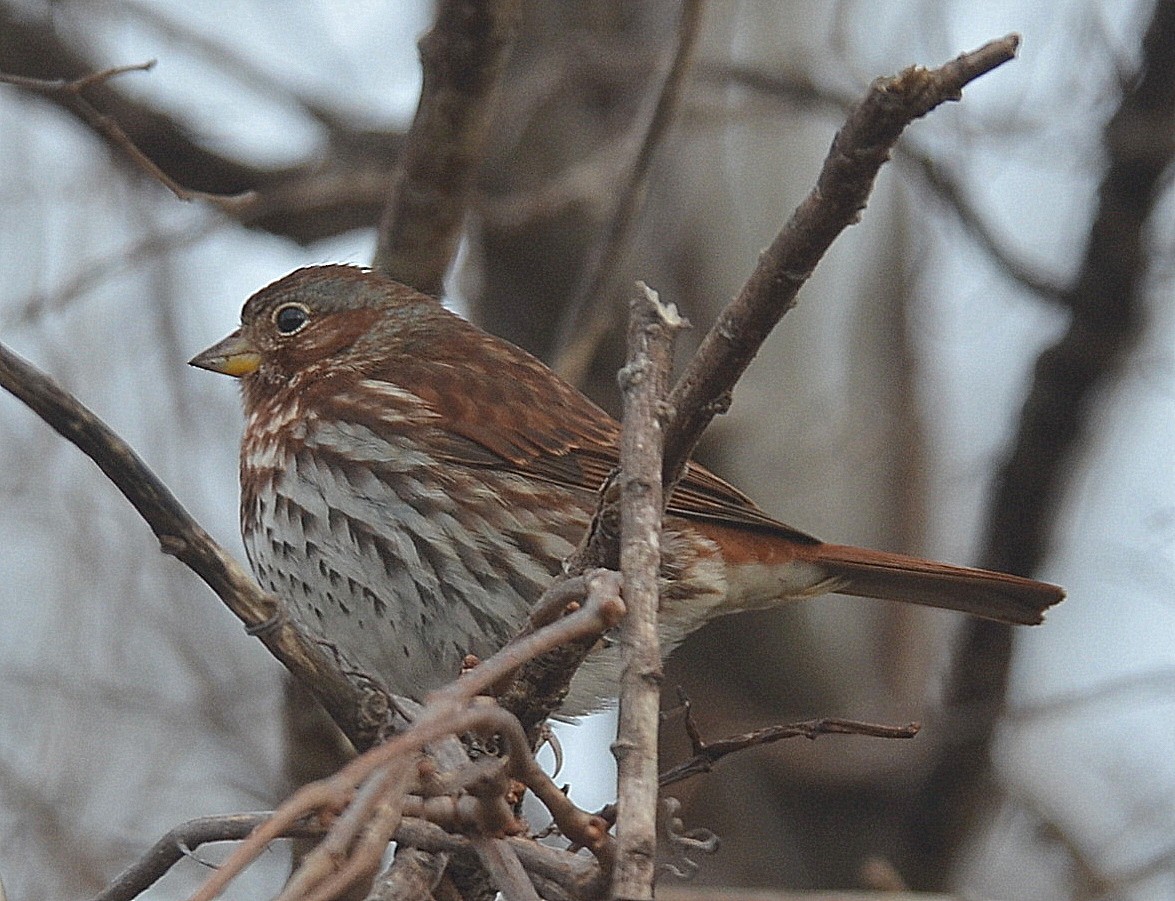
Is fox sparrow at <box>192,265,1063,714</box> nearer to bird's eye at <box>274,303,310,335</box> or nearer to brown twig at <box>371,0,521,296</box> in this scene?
bird's eye at <box>274,303,310,335</box>

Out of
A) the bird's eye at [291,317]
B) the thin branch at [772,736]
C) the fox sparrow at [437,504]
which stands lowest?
the thin branch at [772,736]

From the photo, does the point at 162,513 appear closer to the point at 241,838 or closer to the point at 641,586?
the point at 241,838

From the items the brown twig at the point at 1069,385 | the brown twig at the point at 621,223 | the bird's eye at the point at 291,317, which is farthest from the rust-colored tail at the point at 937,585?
the bird's eye at the point at 291,317

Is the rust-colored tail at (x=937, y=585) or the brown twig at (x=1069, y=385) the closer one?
the rust-colored tail at (x=937, y=585)

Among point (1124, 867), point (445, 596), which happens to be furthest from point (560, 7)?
point (1124, 867)

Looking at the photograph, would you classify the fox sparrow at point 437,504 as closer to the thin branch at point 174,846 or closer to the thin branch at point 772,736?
the thin branch at point 772,736

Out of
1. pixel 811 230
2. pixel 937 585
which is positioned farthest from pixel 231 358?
pixel 811 230

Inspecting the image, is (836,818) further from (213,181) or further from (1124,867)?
(213,181)
